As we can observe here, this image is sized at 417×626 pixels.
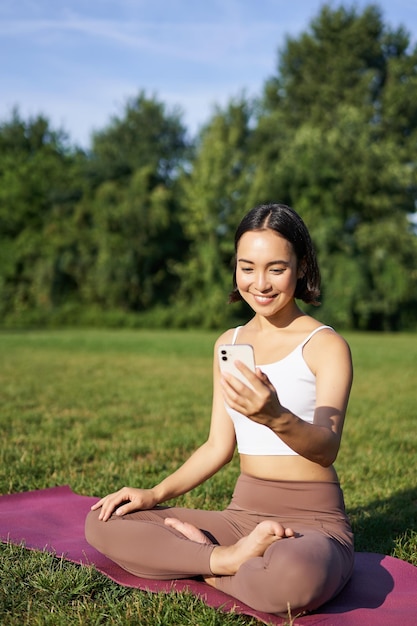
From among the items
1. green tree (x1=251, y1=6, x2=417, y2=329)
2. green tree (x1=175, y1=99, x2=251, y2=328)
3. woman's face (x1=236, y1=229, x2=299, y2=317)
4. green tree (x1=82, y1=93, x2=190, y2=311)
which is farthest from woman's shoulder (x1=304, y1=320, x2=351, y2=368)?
green tree (x1=82, y1=93, x2=190, y2=311)

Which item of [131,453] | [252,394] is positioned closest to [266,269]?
[252,394]

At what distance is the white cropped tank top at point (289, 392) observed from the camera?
2781mm

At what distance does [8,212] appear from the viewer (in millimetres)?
36438

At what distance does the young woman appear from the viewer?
98.0 inches

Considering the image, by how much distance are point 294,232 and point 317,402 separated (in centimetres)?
64

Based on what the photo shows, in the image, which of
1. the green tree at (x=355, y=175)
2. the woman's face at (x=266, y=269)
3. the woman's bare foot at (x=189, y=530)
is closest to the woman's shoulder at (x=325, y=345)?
the woman's face at (x=266, y=269)

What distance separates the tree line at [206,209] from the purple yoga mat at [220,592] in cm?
2582

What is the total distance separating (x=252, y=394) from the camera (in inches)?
85.1

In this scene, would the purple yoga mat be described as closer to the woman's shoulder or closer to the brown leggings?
the brown leggings

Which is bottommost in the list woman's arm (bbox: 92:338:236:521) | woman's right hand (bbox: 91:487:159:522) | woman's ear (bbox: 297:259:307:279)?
→ woman's right hand (bbox: 91:487:159:522)

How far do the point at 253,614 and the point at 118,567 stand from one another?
0.66 m

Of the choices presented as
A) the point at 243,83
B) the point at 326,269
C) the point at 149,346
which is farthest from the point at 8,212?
the point at 149,346

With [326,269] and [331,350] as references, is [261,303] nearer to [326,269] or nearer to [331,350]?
[331,350]

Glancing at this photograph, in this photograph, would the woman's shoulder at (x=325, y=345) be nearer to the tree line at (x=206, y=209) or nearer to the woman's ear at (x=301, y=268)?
the woman's ear at (x=301, y=268)
